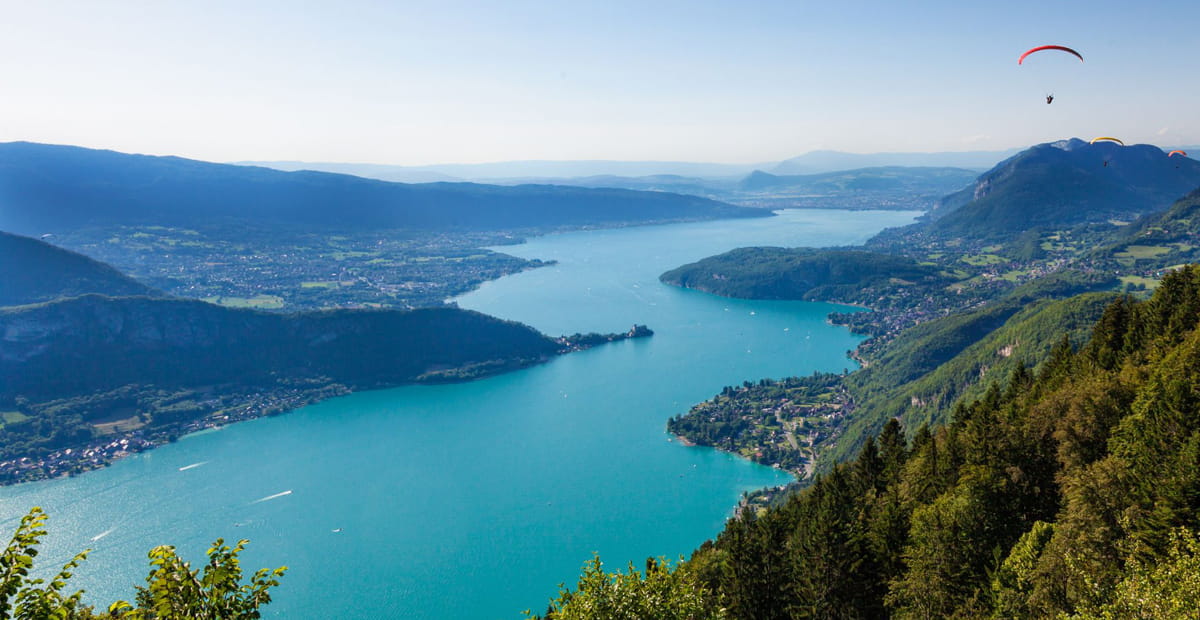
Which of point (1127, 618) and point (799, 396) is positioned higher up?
point (1127, 618)

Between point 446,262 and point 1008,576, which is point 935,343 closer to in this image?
point 1008,576

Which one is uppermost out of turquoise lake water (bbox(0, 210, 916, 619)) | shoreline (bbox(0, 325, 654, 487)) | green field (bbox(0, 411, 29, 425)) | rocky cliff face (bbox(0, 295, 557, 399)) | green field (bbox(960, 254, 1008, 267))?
green field (bbox(960, 254, 1008, 267))

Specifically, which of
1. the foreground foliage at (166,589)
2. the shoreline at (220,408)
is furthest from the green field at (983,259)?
the foreground foliage at (166,589)

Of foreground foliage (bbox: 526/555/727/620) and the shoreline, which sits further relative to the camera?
the shoreline

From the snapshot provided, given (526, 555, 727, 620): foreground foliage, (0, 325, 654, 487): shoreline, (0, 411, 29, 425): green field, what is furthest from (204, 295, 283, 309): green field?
(526, 555, 727, 620): foreground foliage

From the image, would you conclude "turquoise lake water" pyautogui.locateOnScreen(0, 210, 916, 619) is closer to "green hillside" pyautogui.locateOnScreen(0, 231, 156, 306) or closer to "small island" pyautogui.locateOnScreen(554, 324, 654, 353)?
"small island" pyautogui.locateOnScreen(554, 324, 654, 353)

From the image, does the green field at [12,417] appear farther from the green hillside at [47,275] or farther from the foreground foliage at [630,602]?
the foreground foliage at [630,602]

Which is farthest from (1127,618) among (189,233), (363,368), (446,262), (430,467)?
(189,233)

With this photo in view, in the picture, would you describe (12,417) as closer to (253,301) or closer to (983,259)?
(253,301)
